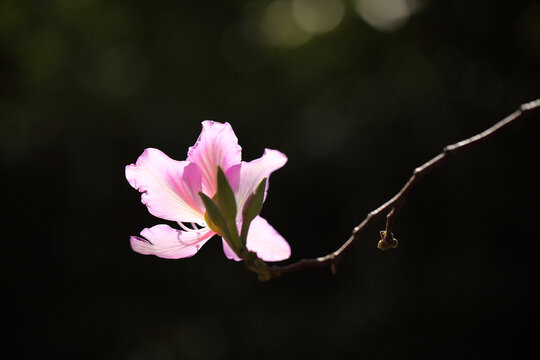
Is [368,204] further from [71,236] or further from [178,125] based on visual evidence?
[71,236]

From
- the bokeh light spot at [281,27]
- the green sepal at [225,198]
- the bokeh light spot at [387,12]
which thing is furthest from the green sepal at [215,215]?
the bokeh light spot at [281,27]

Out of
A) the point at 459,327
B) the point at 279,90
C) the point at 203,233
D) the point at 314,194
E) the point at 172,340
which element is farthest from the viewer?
the point at 279,90

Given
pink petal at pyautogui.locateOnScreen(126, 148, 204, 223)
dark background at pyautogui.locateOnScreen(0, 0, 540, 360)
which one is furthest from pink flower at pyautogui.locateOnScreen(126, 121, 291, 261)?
dark background at pyautogui.locateOnScreen(0, 0, 540, 360)

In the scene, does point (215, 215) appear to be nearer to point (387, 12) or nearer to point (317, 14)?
point (387, 12)

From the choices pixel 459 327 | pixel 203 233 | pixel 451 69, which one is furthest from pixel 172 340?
pixel 203 233

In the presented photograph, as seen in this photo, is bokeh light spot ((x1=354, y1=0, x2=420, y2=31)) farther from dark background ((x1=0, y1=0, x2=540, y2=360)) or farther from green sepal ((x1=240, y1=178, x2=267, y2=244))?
green sepal ((x1=240, y1=178, x2=267, y2=244))

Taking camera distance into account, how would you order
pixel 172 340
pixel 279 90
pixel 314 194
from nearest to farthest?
pixel 172 340
pixel 314 194
pixel 279 90

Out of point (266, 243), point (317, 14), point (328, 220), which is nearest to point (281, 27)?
point (317, 14)

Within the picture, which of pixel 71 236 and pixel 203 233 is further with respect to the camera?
pixel 71 236

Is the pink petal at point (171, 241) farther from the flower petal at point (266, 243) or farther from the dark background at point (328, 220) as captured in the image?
the dark background at point (328, 220)
